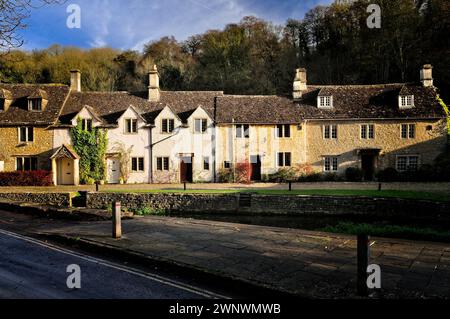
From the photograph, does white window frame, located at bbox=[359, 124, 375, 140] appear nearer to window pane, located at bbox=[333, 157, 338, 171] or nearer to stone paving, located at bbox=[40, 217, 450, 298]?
window pane, located at bbox=[333, 157, 338, 171]

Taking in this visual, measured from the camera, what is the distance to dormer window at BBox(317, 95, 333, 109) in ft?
103

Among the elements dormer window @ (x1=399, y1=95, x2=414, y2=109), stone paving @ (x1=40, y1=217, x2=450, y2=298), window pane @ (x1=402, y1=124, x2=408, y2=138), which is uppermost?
dormer window @ (x1=399, y1=95, x2=414, y2=109)

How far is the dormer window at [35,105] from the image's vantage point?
99.3ft

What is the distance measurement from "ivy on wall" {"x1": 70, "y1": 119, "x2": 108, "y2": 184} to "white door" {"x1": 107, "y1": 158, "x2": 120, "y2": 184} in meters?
0.61

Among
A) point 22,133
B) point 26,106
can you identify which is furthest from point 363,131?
point 26,106

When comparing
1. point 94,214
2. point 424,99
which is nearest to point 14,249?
point 94,214

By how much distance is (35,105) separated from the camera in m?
30.4

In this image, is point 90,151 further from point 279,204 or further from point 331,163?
point 331,163

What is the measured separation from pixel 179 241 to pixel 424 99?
30779 mm

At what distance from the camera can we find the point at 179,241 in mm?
10102

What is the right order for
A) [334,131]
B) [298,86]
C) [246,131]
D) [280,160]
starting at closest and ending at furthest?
1. [246,131]
2. [334,131]
3. [280,160]
4. [298,86]

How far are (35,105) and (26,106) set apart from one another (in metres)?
1.08

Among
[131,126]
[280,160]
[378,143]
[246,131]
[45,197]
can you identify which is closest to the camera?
[45,197]

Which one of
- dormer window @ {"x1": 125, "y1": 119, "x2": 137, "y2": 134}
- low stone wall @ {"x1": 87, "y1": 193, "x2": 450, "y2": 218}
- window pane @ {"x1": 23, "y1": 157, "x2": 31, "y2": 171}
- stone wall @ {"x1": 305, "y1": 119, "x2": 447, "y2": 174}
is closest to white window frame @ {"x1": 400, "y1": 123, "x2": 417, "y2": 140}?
stone wall @ {"x1": 305, "y1": 119, "x2": 447, "y2": 174}
